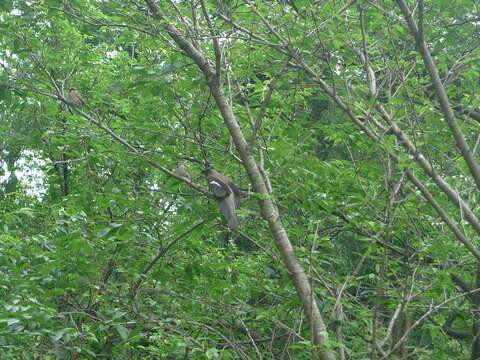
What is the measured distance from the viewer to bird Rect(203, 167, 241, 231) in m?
4.95

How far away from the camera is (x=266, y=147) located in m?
4.98

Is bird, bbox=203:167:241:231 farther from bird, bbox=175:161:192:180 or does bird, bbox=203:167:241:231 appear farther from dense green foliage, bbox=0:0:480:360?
bird, bbox=175:161:192:180

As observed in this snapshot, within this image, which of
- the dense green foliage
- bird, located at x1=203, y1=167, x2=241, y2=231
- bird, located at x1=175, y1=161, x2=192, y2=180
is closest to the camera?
the dense green foliage

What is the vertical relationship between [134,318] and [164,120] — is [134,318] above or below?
below

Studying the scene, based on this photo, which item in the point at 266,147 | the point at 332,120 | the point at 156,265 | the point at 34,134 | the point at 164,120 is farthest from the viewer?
the point at 332,120

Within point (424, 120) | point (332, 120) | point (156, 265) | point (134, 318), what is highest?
point (332, 120)

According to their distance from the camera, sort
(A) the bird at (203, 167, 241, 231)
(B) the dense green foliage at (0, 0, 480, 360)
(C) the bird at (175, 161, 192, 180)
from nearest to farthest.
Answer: (B) the dense green foliage at (0, 0, 480, 360)
(A) the bird at (203, 167, 241, 231)
(C) the bird at (175, 161, 192, 180)

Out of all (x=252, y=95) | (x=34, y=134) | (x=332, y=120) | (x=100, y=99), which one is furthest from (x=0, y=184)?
(x=252, y=95)

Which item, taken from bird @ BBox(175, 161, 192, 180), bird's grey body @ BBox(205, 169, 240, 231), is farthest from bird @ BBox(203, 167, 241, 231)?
bird @ BBox(175, 161, 192, 180)

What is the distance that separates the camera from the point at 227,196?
4973 millimetres

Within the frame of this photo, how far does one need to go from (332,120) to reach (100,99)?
235 inches

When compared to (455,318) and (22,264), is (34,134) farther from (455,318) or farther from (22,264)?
(455,318)

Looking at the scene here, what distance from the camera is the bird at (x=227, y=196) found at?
4953 mm

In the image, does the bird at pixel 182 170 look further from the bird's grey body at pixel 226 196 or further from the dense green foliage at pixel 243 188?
the bird's grey body at pixel 226 196
